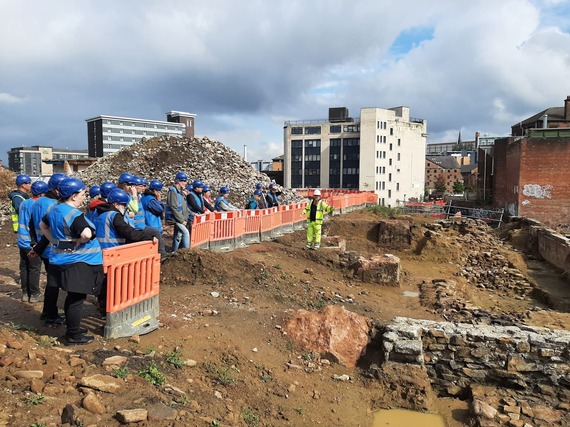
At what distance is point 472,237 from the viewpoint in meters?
18.5

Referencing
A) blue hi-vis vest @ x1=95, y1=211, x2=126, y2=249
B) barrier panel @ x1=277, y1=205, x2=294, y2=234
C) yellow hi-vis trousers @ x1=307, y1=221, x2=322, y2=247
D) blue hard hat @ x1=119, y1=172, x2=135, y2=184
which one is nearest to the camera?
blue hi-vis vest @ x1=95, y1=211, x2=126, y2=249

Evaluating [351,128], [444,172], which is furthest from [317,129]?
[444,172]

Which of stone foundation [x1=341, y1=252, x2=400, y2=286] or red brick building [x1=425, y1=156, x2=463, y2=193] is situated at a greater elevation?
red brick building [x1=425, y1=156, x2=463, y2=193]

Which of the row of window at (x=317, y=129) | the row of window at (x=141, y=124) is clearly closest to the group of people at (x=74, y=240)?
the row of window at (x=317, y=129)

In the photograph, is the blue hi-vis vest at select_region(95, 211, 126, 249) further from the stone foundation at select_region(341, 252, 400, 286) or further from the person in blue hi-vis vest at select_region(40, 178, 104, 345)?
the stone foundation at select_region(341, 252, 400, 286)

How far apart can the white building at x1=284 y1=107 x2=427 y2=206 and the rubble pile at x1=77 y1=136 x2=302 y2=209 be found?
43.1 m

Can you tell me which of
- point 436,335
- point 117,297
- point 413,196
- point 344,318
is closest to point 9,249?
point 117,297

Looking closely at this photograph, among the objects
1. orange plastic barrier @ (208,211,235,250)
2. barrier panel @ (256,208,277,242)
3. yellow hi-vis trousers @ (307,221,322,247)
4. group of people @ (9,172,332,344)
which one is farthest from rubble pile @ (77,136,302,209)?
group of people @ (9,172,332,344)

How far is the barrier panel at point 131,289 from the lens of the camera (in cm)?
453

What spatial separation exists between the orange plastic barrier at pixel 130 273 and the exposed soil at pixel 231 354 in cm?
47

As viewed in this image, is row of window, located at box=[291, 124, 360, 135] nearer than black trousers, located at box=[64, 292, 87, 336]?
No

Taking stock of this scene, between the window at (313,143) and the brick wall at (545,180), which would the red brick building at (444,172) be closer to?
the window at (313,143)

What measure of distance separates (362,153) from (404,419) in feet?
207

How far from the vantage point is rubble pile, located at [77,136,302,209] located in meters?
22.0
